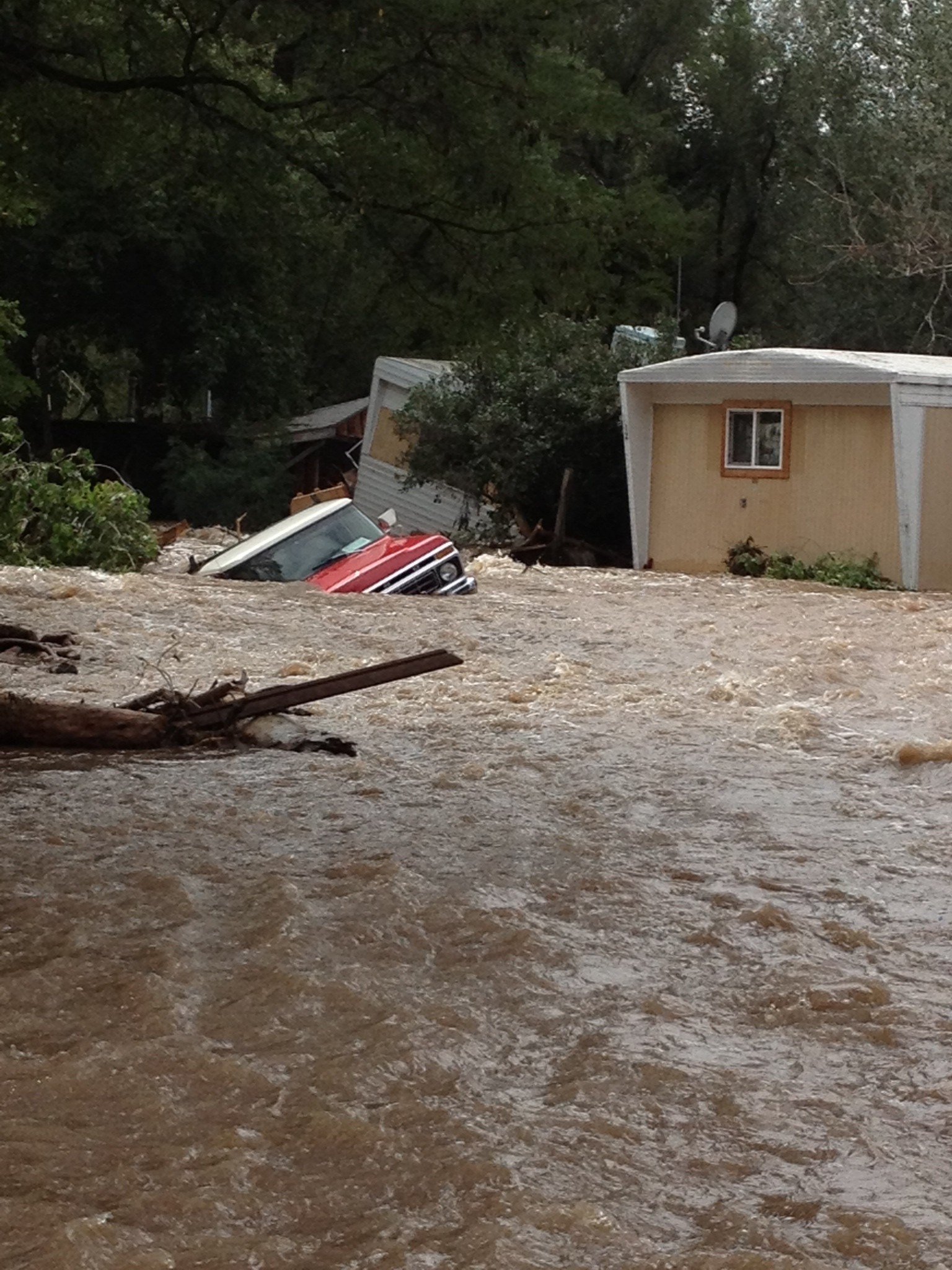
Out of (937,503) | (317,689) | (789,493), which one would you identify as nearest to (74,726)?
(317,689)

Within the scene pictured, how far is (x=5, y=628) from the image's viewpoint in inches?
543

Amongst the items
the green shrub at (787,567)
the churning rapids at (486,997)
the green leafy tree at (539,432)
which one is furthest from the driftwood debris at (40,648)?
the green leafy tree at (539,432)

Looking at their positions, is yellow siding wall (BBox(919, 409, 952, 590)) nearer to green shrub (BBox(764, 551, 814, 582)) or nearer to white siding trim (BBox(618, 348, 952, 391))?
white siding trim (BBox(618, 348, 952, 391))

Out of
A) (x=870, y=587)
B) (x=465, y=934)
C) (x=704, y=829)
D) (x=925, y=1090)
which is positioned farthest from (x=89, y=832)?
(x=870, y=587)

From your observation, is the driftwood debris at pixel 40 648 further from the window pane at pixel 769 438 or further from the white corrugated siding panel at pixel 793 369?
the window pane at pixel 769 438

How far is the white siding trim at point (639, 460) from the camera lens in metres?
23.9

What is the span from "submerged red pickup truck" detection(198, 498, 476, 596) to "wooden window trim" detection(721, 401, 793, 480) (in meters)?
4.61

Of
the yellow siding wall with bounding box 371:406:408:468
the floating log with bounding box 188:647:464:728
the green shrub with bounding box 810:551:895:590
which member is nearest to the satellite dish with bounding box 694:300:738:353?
the green shrub with bounding box 810:551:895:590

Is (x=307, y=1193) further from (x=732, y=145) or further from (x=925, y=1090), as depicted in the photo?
(x=732, y=145)

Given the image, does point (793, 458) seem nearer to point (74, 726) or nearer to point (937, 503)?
point (937, 503)

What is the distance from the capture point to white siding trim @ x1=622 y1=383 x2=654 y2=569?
78.4 feet

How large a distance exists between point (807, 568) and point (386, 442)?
1119 cm

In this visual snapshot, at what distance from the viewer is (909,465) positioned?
21266 millimetres

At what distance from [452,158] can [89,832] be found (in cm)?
497
